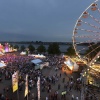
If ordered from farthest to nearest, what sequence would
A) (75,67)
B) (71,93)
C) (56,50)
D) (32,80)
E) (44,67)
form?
(56,50) < (44,67) < (75,67) < (32,80) < (71,93)

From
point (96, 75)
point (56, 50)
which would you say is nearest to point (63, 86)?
point (96, 75)

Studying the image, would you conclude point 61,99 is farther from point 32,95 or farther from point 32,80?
point 32,80

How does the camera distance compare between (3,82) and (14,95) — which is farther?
(3,82)

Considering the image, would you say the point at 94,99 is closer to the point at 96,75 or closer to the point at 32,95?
the point at 96,75

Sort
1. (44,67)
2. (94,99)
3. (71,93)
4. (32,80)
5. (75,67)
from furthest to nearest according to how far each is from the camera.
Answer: (44,67) < (75,67) < (32,80) < (71,93) < (94,99)

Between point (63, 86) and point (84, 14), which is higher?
point (84, 14)

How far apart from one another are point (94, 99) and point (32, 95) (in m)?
7.00

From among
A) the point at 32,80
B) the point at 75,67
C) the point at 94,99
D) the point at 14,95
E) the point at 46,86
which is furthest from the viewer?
the point at 75,67

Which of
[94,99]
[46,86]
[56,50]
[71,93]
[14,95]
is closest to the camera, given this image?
[94,99]

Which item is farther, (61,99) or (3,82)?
(3,82)

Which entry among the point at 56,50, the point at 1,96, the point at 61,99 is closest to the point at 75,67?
the point at 61,99

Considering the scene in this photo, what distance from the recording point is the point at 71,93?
94.0 ft

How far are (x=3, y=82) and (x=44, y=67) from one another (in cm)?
1888

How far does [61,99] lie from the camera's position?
26.2 metres
